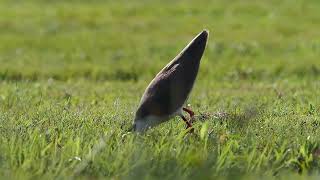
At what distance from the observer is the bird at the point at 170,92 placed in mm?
6504

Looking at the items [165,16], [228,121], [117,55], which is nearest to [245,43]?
[117,55]

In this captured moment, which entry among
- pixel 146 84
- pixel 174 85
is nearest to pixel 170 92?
pixel 174 85

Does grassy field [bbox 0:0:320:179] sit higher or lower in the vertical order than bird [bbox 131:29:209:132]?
lower

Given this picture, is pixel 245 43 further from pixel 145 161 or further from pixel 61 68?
pixel 145 161

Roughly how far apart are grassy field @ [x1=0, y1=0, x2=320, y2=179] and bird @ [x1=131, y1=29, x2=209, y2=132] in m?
0.17

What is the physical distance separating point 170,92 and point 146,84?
21.2ft

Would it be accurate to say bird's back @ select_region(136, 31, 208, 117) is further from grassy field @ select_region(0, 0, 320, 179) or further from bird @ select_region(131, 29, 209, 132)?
grassy field @ select_region(0, 0, 320, 179)

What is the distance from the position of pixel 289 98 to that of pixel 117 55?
6688 millimetres

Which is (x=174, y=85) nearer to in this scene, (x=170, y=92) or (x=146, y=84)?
(x=170, y=92)

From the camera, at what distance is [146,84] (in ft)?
43.0

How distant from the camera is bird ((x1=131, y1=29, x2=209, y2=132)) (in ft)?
21.3

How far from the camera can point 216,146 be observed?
6391mm

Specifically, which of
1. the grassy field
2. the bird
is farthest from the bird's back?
the grassy field

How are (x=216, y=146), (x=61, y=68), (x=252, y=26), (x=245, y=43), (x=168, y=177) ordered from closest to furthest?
1. (x=168, y=177)
2. (x=216, y=146)
3. (x=61, y=68)
4. (x=245, y=43)
5. (x=252, y=26)
